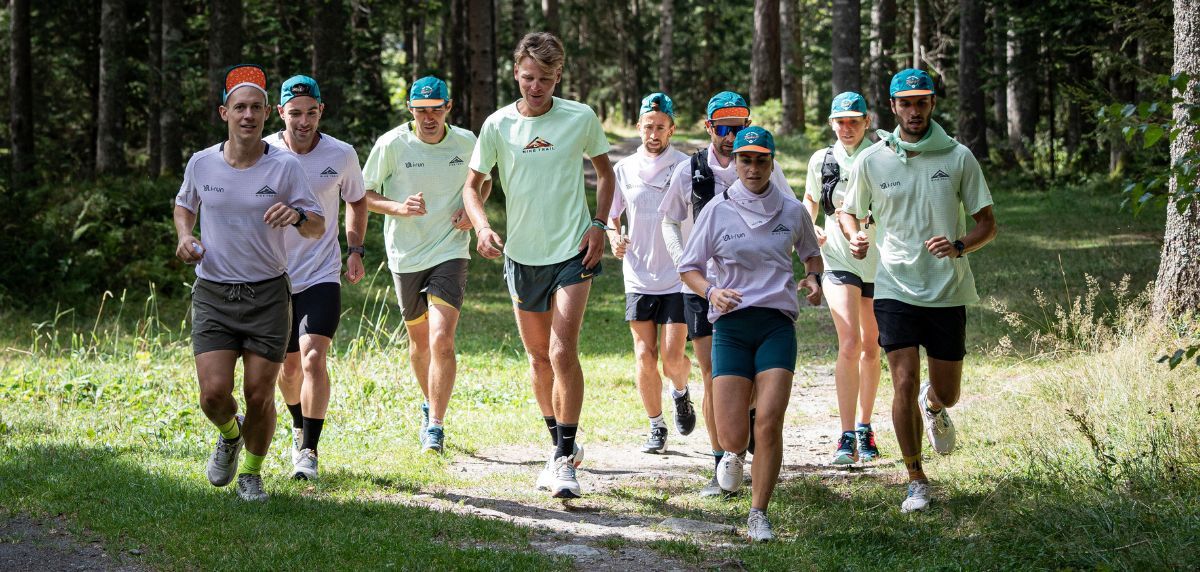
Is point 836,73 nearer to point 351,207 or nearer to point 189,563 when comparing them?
point 351,207

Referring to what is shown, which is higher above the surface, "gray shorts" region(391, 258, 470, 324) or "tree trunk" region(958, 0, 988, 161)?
"tree trunk" region(958, 0, 988, 161)

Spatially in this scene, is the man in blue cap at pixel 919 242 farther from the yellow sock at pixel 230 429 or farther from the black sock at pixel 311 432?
the yellow sock at pixel 230 429

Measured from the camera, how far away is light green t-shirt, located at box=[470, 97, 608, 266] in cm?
712

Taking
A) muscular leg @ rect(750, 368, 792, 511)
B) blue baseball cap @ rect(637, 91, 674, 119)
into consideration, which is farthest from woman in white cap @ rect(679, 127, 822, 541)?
blue baseball cap @ rect(637, 91, 674, 119)

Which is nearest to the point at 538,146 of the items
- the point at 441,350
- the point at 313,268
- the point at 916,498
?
the point at 313,268

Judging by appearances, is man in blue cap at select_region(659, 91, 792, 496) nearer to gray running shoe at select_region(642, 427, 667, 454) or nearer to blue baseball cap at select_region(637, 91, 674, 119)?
blue baseball cap at select_region(637, 91, 674, 119)

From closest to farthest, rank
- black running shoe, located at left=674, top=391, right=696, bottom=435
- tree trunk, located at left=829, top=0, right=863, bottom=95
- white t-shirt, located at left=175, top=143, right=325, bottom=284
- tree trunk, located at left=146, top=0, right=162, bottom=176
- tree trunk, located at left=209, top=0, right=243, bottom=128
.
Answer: white t-shirt, located at left=175, top=143, right=325, bottom=284 → black running shoe, located at left=674, top=391, right=696, bottom=435 → tree trunk, located at left=209, top=0, right=243, bottom=128 → tree trunk, located at left=829, top=0, right=863, bottom=95 → tree trunk, located at left=146, top=0, right=162, bottom=176

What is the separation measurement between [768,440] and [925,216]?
169 centimetres

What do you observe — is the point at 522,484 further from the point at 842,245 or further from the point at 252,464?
the point at 842,245

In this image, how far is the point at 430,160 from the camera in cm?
839

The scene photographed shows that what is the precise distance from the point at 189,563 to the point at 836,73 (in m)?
16.3

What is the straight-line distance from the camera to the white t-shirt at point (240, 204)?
6348 millimetres

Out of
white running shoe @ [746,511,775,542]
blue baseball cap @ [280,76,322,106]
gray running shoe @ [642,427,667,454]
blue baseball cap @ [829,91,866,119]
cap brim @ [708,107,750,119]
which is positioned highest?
blue baseball cap @ [280,76,322,106]

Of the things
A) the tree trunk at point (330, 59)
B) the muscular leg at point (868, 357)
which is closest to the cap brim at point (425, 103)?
the muscular leg at point (868, 357)
